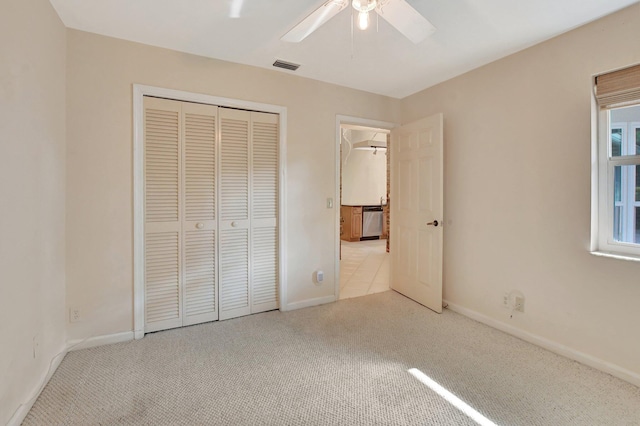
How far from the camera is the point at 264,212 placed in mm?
2965

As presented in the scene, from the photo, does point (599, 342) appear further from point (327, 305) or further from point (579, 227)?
point (327, 305)

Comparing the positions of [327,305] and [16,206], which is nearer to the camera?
[16,206]

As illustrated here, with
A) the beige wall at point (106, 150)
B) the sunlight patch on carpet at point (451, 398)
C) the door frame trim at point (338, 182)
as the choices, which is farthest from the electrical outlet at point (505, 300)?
the beige wall at point (106, 150)

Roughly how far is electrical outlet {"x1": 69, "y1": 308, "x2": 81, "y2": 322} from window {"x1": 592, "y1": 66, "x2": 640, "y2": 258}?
150 inches

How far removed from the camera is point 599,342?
203 centimetres

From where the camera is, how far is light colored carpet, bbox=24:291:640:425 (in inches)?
62.7

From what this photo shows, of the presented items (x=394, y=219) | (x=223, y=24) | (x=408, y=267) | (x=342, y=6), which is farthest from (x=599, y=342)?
(x=223, y=24)

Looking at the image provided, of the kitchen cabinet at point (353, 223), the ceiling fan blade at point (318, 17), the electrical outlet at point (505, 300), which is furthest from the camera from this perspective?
the kitchen cabinet at point (353, 223)

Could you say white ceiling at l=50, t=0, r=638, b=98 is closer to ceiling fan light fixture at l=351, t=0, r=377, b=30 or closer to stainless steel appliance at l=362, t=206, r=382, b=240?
ceiling fan light fixture at l=351, t=0, r=377, b=30

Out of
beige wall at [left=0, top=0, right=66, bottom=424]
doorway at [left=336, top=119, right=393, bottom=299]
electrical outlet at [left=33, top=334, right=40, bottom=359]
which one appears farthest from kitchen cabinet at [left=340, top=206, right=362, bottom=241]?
electrical outlet at [left=33, top=334, right=40, bottom=359]

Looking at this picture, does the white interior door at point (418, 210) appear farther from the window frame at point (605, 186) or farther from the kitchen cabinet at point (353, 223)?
the kitchen cabinet at point (353, 223)

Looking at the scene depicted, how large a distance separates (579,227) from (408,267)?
5.40 feet

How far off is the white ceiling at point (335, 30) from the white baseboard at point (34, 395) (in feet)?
7.69

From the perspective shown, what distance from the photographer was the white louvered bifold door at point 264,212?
114 inches
